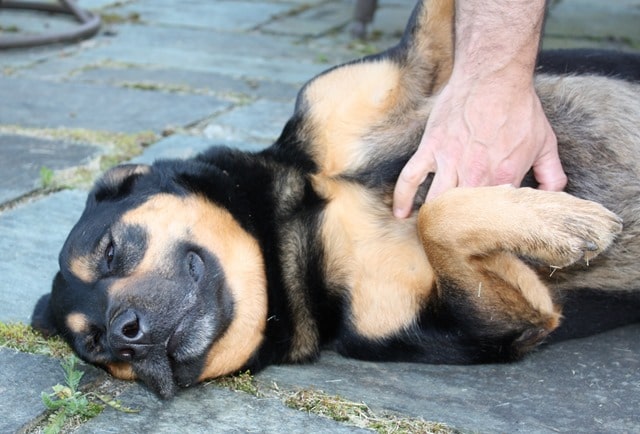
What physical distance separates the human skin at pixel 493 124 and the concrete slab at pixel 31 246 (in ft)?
4.77

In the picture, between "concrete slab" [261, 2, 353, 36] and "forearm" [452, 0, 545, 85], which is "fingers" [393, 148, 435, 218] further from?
"concrete slab" [261, 2, 353, 36]

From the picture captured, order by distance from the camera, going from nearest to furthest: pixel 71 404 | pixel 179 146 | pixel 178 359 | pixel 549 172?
pixel 71 404, pixel 178 359, pixel 549 172, pixel 179 146

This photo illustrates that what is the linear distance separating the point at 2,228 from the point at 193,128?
1.55 metres

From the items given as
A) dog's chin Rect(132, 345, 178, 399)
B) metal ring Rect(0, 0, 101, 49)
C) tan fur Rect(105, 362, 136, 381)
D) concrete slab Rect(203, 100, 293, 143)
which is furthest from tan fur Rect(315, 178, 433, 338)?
metal ring Rect(0, 0, 101, 49)

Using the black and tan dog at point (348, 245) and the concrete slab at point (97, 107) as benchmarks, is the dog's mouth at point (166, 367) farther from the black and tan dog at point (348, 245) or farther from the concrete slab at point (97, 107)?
the concrete slab at point (97, 107)

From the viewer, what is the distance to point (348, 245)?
10.6ft

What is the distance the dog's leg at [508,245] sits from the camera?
9.38 ft

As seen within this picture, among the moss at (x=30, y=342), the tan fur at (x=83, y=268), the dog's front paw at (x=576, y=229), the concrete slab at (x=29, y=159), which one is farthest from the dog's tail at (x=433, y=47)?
the concrete slab at (x=29, y=159)

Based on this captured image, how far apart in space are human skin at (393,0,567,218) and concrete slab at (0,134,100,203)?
2139 mm

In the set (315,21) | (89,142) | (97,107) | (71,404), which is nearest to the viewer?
(71,404)

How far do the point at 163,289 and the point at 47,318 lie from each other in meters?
0.49

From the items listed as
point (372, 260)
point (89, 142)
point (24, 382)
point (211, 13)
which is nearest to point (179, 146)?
point (89, 142)

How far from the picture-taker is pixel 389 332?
306 cm

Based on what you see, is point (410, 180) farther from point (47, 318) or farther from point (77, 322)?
point (47, 318)
